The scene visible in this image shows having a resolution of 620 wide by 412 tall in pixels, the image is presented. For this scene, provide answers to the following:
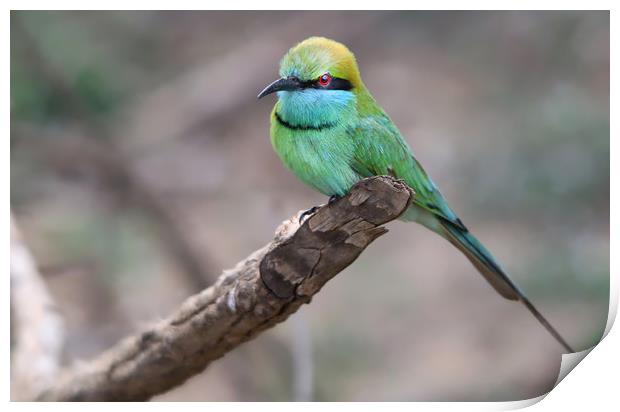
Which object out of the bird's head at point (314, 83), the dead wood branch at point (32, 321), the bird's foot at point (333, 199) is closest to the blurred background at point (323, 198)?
the dead wood branch at point (32, 321)

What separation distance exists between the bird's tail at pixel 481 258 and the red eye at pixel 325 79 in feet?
1.53

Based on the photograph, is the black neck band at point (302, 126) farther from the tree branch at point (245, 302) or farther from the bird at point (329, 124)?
the tree branch at point (245, 302)

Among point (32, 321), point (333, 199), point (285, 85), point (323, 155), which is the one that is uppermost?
point (285, 85)

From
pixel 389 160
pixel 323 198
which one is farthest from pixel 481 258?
pixel 323 198

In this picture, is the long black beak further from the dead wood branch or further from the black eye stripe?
the dead wood branch

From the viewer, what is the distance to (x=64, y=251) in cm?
248

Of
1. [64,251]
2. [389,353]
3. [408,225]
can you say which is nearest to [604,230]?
[389,353]

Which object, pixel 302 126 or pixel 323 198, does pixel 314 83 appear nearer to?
pixel 302 126

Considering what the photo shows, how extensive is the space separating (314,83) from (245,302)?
0.51 m

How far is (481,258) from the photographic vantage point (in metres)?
1.91

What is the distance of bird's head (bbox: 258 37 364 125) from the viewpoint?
169 centimetres

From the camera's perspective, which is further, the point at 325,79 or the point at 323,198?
the point at 323,198

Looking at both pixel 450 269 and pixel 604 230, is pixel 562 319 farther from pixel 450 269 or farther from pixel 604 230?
pixel 450 269

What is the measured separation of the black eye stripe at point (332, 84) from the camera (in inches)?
66.9
